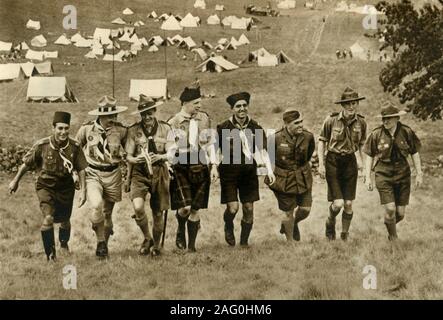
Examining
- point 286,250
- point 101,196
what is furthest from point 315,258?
point 101,196

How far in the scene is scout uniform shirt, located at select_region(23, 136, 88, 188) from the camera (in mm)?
8453

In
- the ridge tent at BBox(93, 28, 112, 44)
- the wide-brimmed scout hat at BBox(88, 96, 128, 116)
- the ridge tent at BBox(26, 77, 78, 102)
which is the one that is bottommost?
the wide-brimmed scout hat at BBox(88, 96, 128, 116)

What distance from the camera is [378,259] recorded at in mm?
8500

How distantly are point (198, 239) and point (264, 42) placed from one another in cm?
543

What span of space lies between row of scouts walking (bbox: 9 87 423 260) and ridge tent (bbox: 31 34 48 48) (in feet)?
12.6

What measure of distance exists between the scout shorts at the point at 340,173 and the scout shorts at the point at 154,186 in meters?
2.37

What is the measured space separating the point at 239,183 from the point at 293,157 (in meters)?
0.85

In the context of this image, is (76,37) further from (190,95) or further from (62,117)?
(190,95)

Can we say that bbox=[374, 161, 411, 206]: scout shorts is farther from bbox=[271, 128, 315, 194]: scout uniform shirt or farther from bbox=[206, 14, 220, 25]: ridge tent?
bbox=[206, 14, 220, 25]: ridge tent

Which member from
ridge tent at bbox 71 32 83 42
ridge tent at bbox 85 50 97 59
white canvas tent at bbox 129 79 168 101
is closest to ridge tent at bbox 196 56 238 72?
white canvas tent at bbox 129 79 168 101

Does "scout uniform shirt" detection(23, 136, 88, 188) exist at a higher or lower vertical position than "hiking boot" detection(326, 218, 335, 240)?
higher

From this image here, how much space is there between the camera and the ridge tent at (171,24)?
1146 centimetres
